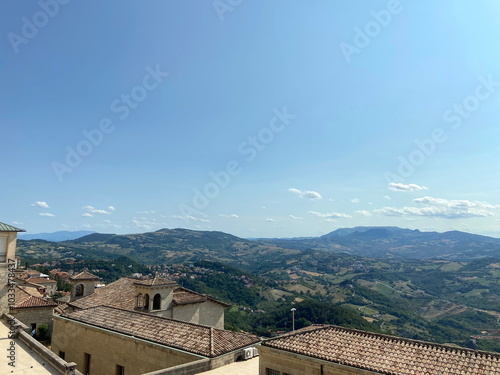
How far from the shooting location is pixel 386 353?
51.0 ft

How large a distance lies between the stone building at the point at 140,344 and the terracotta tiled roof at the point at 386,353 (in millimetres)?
2924

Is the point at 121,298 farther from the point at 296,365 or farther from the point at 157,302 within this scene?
the point at 296,365

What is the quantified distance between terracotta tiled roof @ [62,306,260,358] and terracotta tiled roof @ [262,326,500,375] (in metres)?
2.75

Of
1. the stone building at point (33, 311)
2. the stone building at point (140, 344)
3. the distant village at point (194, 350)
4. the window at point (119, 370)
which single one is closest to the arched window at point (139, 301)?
the distant village at point (194, 350)

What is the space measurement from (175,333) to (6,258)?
53.7 ft

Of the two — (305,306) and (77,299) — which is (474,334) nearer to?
(305,306)

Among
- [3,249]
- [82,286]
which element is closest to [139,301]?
[82,286]

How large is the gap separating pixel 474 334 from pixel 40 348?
169m

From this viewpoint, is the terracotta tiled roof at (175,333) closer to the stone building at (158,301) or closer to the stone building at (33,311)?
the stone building at (158,301)

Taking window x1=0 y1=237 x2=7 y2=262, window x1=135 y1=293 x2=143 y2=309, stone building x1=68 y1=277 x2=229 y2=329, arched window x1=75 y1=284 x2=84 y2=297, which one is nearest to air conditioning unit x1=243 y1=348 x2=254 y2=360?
stone building x1=68 y1=277 x2=229 y2=329

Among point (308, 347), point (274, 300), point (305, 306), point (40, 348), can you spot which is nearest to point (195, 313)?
point (40, 348)

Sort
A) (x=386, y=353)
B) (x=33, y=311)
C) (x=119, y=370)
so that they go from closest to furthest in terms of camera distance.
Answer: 1. (x=386, y=353)
2. (x=119, y=370)
3. (x=33, y=311)

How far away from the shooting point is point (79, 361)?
72.3ft

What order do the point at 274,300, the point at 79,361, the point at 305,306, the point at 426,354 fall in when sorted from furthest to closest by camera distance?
the point at 274,300
the point at 305,306
the point at 79,361
the point at 426,354
